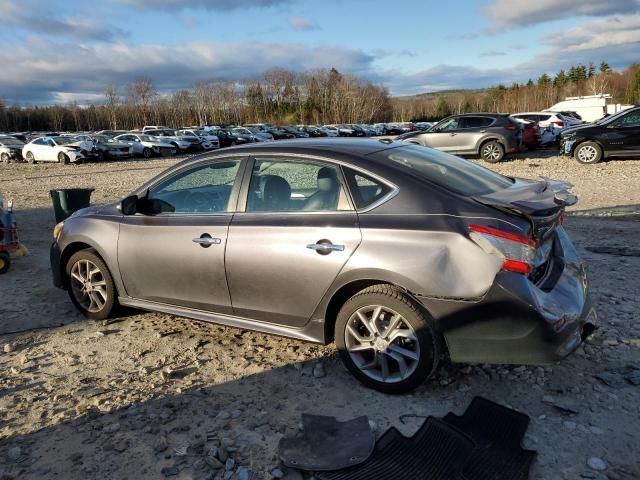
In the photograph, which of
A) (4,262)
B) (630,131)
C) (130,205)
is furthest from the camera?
(630,131)

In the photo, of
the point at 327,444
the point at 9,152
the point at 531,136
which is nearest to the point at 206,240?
the point at 327,444

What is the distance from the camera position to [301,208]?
13.1 ft

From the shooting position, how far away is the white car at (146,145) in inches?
1286

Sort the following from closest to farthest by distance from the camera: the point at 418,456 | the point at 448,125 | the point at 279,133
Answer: the point at 418,456 → the point at 448,125 → the point at 279,133

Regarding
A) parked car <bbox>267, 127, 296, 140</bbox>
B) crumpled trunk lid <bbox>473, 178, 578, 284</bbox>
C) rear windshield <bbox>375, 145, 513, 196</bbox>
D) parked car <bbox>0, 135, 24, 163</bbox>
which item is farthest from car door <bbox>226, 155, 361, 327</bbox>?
parked car <bbox>267, 127, 296, 140</bbox>

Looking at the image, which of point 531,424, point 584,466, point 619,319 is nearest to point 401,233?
point 531,424

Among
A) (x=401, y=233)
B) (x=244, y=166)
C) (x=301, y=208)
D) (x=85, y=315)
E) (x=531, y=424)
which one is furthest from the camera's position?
(x=85, y=315)

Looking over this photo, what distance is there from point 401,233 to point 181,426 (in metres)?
1.84

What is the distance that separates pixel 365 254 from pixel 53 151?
29406 millimetres

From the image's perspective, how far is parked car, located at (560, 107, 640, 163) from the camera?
1563 cm

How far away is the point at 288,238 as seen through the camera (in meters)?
3.88

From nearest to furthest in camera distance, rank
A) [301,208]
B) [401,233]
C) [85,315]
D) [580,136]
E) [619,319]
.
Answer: [401,233] < [301,208] < [619,319] < [85,315] < [580,136]

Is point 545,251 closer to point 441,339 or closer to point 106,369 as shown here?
point 441,339

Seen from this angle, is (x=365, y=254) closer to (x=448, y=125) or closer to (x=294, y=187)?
(x=294, y=187)
